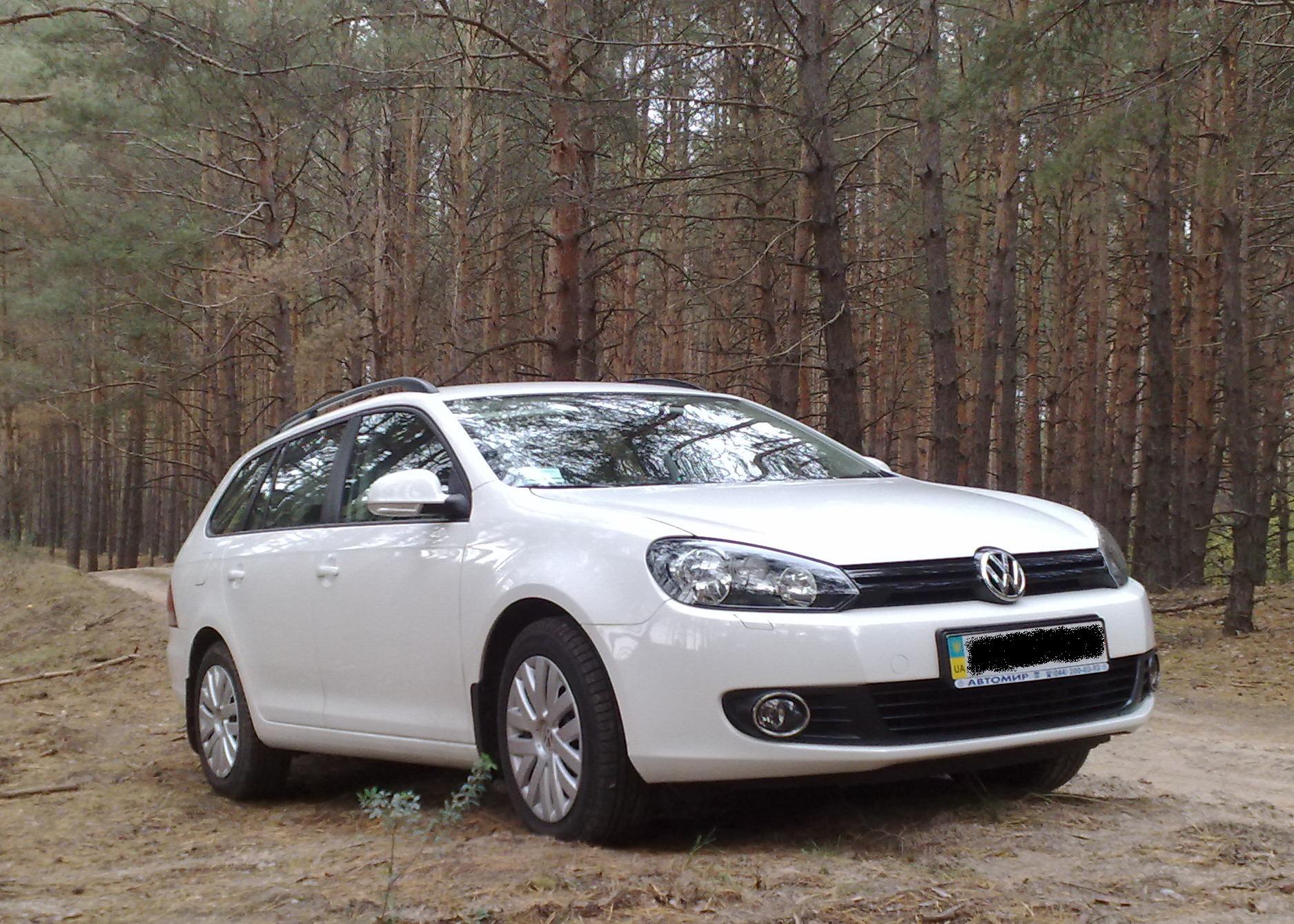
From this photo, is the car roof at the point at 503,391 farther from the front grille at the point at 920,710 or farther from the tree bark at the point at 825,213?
the tree bark at the point at 825,213

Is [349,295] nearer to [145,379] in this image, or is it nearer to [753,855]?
[145,379]

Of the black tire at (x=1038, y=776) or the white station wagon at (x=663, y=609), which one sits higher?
the white station wagon at (x=663, y=609)

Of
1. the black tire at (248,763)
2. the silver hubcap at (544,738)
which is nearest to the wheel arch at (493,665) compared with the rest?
the silver hubcap at (544,738)

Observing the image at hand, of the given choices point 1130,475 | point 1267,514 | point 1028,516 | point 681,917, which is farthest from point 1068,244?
point 681,917

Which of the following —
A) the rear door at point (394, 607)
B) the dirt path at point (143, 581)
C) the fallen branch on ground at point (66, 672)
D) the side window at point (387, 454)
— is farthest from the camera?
the dirt path at point (143, 581)

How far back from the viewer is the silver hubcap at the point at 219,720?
6309mm

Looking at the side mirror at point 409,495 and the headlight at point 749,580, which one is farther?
Answer: the side mirror at point 409,495

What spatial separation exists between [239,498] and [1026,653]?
13.5 ft

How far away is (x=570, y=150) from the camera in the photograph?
14.0 meters

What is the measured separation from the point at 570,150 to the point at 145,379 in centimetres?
1789

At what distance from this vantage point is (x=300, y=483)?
6.10 m

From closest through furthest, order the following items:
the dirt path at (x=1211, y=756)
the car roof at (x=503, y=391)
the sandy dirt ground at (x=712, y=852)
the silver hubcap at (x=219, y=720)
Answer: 1. the sandy dirt ground at (x=712, y=852)
2. the car roof at (x=503, y=391)
3. the dirt path at (x=1211, y=756)
4. the silver hubcap at (x=219, y=720)

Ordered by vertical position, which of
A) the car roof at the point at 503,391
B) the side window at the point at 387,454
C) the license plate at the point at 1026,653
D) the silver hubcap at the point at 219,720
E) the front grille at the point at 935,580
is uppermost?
the car roof at the point at 503,391

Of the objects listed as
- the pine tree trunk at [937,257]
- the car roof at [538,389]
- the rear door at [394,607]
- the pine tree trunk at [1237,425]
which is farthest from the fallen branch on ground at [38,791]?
the pine tree trunk at [1237,425]
